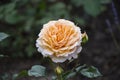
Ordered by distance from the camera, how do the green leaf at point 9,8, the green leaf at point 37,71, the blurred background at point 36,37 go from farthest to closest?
the blurred background at point 36,37
the green leaf at point 9,8
the green leaf at point 37,71

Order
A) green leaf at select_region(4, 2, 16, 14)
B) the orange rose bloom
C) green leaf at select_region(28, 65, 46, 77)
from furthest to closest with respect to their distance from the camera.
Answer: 1. green leaf at select_region(4, 2, 16, 14)
2. green leaf at select_region(28, 65, 46, 77)
3. the orange rose bloom

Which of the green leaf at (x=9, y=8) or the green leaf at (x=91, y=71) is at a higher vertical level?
the green leaf at (x=9, y=8)

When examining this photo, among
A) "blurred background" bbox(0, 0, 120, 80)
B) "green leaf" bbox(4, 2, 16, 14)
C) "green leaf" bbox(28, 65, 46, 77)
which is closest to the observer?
"green leaf" bbox(28, 65, 46, 77)

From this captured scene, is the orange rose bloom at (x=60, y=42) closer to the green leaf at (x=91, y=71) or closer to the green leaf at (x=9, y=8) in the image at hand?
the green leaf at (x=91, y=71)

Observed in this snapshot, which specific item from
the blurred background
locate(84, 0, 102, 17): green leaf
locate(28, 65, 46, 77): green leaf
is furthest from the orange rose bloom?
locate(84, 0, 102, 17): green leaf

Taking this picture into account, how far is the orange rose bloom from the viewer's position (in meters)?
1.89

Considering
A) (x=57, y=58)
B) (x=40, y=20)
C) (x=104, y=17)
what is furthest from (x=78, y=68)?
(x=104, y=17)

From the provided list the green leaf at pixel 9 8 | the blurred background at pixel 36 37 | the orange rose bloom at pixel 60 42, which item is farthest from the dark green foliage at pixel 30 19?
the orange rose bloom at pixel 60 42

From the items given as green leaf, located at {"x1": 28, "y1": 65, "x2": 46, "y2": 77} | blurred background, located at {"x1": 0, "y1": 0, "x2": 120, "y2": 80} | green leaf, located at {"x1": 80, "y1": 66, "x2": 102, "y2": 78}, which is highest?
blurred background, located at {"x1": 0, "y1": 0, "x2": 120, "y2": 80}

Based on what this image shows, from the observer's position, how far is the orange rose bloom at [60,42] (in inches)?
74.5

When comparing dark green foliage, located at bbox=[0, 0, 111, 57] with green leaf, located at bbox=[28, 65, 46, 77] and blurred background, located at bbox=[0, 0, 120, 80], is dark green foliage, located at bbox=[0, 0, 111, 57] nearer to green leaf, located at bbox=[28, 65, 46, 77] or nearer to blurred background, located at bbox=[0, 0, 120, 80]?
blurred background, located at bbox=[0, 0, 120, 80]

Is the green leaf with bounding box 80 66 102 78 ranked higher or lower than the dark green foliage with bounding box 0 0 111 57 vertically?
lower

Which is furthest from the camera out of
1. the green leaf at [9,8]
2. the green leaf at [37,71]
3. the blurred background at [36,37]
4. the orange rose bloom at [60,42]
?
the blurred background at [36,37]

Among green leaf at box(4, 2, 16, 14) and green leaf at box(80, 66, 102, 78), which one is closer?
green leaf at box(80, 66, 102, 78)
